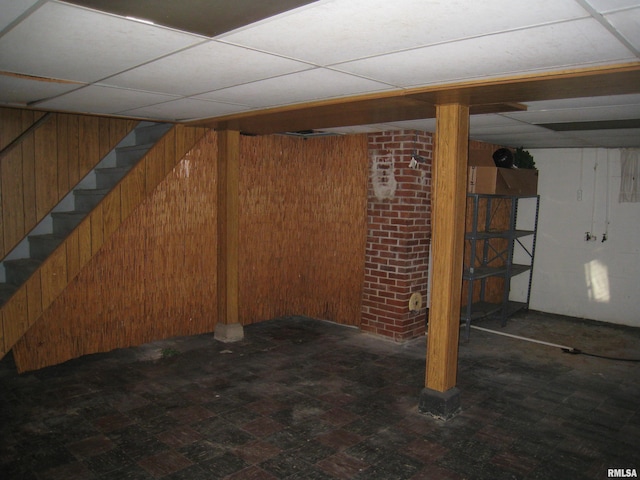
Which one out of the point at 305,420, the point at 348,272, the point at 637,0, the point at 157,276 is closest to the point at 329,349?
the point at 348,272

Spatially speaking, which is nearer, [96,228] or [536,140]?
[96,228]

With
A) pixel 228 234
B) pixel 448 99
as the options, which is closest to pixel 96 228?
pixel 228 234

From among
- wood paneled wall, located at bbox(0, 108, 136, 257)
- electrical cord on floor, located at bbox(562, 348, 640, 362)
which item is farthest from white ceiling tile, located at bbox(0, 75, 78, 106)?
electrical cord on floor, located at bbox(562, 348, 640, 362)

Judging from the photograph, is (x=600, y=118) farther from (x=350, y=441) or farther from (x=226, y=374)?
(x=226, y=374)

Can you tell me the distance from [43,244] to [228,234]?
1.68 m

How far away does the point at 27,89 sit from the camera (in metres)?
3.10

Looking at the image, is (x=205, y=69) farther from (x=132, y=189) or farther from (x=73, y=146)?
(x=73, y=146)

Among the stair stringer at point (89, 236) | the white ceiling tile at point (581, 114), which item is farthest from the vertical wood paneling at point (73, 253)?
the white ceiling tile at point (581, 114)

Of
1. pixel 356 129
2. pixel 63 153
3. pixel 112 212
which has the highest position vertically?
pixel 356 129

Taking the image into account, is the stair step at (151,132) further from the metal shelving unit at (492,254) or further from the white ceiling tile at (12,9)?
the metal shelving unit at (492,254)

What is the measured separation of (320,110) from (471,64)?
1.45m

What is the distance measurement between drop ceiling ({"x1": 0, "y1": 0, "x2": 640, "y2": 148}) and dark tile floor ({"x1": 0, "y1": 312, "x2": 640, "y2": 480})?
2225 millimetres

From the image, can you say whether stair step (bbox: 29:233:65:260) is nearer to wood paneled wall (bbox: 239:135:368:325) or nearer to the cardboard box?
wood paneled wall (bbox: 239:135:368:325)

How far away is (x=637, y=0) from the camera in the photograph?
148 cm
